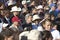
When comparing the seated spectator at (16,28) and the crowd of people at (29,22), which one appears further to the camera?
the crowd of people at (29,22)

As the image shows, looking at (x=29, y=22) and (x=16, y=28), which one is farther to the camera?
(x=29, y=22)

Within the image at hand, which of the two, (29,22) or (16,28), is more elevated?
(29,22)

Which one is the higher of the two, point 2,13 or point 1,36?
point 2,13

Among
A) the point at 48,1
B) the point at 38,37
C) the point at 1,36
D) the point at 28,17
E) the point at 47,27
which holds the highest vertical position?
the point at 48,1

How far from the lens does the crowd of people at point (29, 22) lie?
11.8ft

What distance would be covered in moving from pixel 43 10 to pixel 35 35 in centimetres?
555

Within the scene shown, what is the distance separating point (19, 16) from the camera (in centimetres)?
841

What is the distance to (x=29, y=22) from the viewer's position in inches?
293

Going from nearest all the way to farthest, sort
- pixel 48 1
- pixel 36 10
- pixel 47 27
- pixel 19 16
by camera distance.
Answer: pixel 47 27, pixel 19 16, pixel 36 10, pixel 48 1

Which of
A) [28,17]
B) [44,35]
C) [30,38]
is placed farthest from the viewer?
[28,17]

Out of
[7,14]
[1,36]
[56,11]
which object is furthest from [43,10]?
[1,36]

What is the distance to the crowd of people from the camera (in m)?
3.58

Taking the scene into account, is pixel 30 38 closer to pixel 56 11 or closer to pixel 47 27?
pixel 47 27

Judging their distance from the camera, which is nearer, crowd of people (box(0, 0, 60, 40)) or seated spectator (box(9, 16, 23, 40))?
seated spectator (box(9, 16, 23, 40))
